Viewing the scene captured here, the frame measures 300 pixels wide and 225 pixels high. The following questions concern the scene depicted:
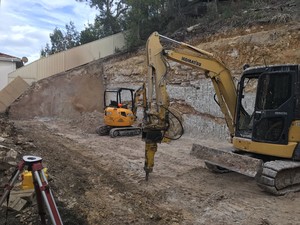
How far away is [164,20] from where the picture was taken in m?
23.0

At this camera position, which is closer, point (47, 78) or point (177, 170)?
point (177, 170)

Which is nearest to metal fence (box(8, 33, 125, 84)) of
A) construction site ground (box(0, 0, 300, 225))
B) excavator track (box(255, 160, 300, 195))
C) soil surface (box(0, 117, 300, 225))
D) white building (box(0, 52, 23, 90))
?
white building (box(0, 52, 23, 90))

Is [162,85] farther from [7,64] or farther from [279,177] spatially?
[7,64]

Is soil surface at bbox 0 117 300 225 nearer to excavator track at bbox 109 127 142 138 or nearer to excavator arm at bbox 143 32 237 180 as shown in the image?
excavator arm at bbox 143 32 237 180

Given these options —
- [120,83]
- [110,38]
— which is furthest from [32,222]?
[110,38]

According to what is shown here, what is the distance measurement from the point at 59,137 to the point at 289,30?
30.7 ft

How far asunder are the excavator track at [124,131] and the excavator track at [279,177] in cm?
859

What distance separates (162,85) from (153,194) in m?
2.15

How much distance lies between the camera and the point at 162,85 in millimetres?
7094

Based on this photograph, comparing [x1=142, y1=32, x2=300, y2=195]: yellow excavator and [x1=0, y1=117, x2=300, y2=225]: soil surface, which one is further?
[x1=142, y1=32, x2=300, y2=195]: yellow excavator

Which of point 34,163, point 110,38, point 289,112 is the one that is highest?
point 110,38

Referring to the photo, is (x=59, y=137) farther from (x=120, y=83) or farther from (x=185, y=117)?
(x=120, y=83)

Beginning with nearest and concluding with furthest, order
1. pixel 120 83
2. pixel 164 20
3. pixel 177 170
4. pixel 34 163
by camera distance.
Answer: pixel 34 163, pixel 177 170, pixel 120 83, pixel 164 20

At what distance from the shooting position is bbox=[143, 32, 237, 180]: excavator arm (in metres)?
6.88
